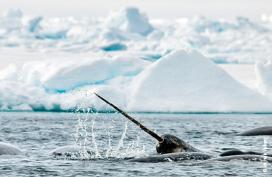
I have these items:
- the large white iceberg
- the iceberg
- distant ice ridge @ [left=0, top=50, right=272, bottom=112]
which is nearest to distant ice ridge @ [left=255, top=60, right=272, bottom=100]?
distant ice ridge @ [left=0, top=50, right=272, bottom=112]

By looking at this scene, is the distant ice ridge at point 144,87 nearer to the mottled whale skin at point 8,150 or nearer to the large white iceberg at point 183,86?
the large white iceberg at point 183,86

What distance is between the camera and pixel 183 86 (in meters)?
87.4

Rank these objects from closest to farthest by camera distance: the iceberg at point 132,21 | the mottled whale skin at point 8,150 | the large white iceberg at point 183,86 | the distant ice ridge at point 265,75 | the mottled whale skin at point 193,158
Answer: the mottled whale skin at point 193,158
the mottled whale skin at point 8,150
the large white iceberg at point 183,86
the distant ice ridge at point 265,75
the iceberg at point 132,21

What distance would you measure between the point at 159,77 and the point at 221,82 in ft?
24.2

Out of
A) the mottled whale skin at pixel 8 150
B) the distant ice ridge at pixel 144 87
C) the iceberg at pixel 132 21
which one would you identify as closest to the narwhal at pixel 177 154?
the mottled whale skin at pixel 8 150

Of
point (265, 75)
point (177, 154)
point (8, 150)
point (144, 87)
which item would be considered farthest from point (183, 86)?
point (177, 154)

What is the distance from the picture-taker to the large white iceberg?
8650 cm

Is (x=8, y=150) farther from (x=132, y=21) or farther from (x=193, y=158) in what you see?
(x=132, y=21)

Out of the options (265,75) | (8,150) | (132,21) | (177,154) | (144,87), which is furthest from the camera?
(132,21)

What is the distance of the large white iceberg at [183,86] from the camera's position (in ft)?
284

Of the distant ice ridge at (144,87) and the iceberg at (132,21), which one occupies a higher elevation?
the iceberg at (132,21)

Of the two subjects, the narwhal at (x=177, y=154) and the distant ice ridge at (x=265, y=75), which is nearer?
the narwhal at (x=177, y=154)

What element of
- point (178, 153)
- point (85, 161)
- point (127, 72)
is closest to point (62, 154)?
point (85, 161)

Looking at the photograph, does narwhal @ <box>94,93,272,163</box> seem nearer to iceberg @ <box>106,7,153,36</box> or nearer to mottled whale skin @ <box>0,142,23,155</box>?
mottled whale skin @ <box>0,142,23,155</box>
